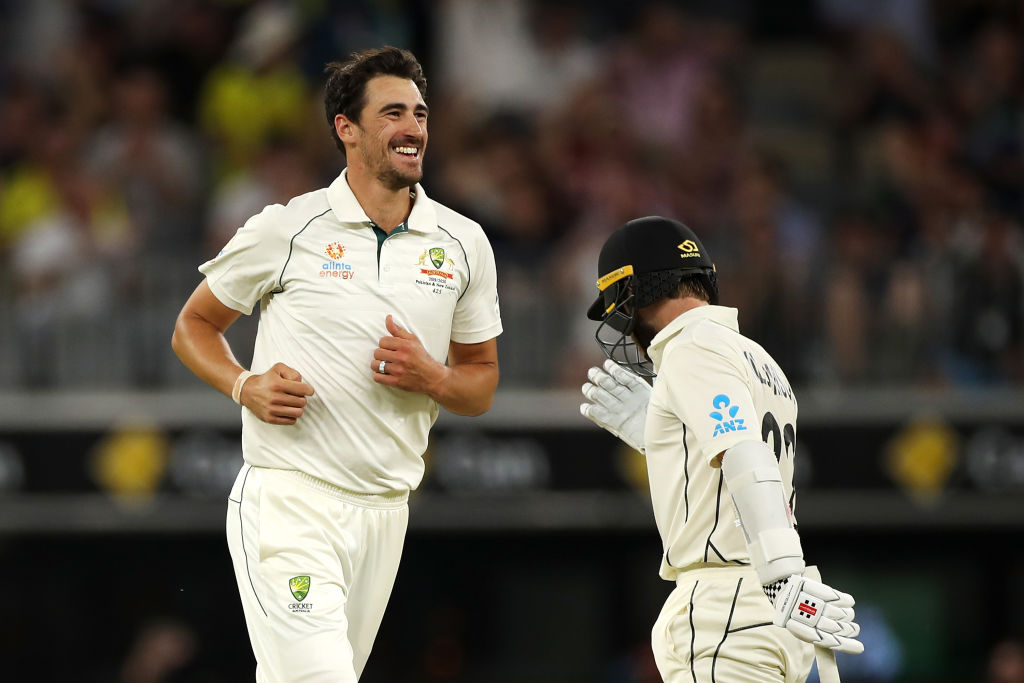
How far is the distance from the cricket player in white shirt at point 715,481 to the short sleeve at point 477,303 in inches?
24.8

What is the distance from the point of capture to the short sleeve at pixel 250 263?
216 inches

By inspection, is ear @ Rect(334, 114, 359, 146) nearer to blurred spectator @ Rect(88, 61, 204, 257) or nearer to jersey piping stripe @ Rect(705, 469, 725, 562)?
jersey piping stripe @ Rect(705, 469, 725, 562)

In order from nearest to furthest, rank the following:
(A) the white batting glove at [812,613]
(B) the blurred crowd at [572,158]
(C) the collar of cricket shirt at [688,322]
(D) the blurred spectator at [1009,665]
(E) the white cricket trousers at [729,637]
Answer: (A) the white batting glove at [812,613], (E) the white cricket trousers at [729,637], (C) the collar of cricket shirt at [688,322], (B) the blurred crowd at [572,158], (D) the blurred spectator at [1009,665]

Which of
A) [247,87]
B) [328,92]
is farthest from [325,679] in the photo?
[247,87]

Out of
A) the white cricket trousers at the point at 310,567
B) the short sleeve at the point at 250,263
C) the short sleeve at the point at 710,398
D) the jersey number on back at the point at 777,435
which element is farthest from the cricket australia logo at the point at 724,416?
the short sleeve at the point at 250,263

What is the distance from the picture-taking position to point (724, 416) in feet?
15.2

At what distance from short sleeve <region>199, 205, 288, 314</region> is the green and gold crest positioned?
3.18ft

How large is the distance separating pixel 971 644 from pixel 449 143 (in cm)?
547

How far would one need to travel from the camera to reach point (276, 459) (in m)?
5.46

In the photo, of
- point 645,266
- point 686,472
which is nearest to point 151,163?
point 645,266

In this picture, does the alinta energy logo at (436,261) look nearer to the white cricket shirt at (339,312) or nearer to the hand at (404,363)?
the white cricket shirt at (339,312)

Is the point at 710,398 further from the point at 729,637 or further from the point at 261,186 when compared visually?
the point at 261,186

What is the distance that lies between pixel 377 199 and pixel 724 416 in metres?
1.58

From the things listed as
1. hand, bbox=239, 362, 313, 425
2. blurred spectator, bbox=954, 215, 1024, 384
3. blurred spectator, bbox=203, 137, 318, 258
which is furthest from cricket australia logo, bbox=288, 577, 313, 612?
blurred spectator, bbox=954, 215, 1024, 384
